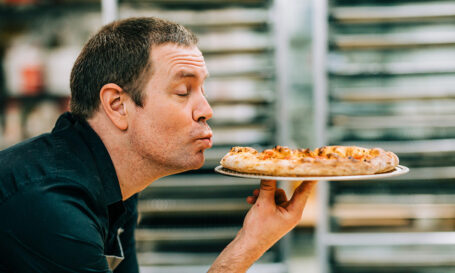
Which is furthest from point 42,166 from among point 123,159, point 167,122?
point 167,122

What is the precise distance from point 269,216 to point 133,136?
50 centimetres

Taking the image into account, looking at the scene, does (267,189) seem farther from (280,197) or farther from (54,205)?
(54,205)

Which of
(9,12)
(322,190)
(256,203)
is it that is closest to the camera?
(256,203)

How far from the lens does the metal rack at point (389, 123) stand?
2916mm

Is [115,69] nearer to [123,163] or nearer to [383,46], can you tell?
[123,163]

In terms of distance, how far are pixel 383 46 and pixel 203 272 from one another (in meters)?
2.11

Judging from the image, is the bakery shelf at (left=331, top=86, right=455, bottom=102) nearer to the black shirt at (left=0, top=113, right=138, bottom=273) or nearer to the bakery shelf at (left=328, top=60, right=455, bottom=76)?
the bakery shelf at (left=328, top=60, right=455, bottom=76)

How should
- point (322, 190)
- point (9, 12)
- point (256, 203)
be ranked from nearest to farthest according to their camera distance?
point (256, 203)
point (322, 190)
point (9, 12)

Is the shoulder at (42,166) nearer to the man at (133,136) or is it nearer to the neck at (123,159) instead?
the man at (133,136)

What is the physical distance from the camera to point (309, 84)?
290cm

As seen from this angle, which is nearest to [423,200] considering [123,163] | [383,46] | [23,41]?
[383,46]

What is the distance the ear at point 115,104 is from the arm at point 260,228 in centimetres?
49

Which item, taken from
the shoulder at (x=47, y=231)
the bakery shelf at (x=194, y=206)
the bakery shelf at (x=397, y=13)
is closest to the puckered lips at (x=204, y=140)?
the shoulder at (x=47, y=231)

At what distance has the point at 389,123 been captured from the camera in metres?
2.96
